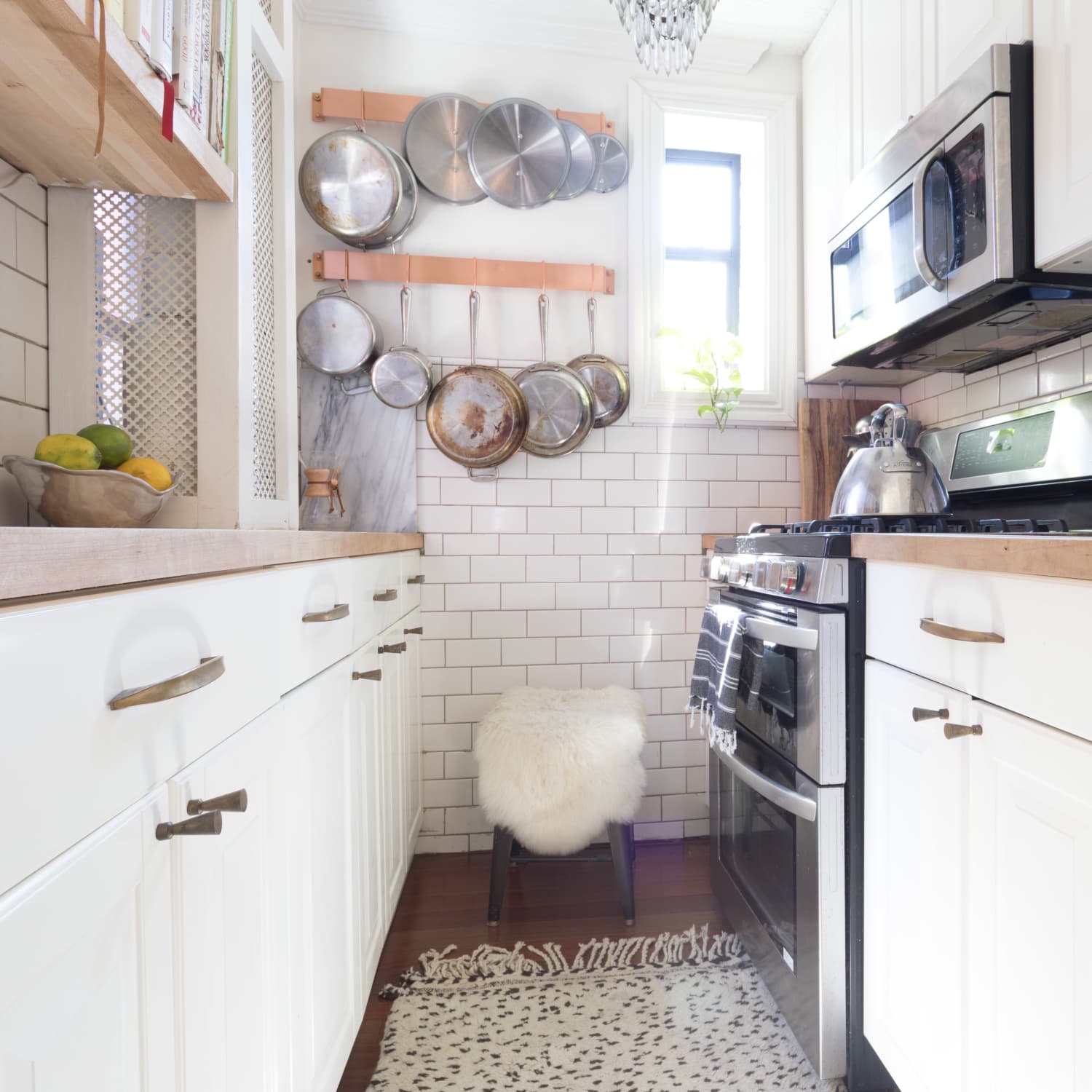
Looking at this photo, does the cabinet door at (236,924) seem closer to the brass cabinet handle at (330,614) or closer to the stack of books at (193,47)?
the brass cabinet handle at (330,614)

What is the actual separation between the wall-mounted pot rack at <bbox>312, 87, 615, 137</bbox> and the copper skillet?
87cm

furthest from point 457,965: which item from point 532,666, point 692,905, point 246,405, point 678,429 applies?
point 678,429

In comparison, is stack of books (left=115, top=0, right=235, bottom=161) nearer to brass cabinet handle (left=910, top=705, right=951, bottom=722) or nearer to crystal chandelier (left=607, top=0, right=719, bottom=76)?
crystal chandelier (left=607, top=0, right=719, bottom=76)

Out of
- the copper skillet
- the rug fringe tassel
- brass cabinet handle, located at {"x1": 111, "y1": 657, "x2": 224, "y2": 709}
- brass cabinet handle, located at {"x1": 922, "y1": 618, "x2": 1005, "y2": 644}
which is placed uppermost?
the copper skillet

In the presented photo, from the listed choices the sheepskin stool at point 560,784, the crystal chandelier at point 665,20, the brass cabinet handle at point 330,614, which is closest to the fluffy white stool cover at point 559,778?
the sheepskin stool at point 560,784

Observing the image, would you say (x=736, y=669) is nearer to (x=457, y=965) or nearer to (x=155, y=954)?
(x=457, y=965)

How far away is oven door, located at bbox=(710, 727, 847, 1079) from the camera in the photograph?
46.1 inches

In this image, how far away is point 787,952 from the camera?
1300mm

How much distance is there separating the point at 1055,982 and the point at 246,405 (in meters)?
1.48

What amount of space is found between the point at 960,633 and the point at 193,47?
1458 millimetres

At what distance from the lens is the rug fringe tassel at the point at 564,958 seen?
→ 150 cm

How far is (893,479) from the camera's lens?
4.93ft

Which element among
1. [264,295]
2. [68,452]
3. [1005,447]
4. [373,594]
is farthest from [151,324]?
[1005,447]

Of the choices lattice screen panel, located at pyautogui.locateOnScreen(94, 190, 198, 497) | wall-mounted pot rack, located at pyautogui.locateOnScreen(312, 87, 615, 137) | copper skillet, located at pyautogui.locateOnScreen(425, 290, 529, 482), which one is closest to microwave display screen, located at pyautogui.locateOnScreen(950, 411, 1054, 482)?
copper skillet, located at pyautogui.locateOnScreen(425, 290, 529, 482)
